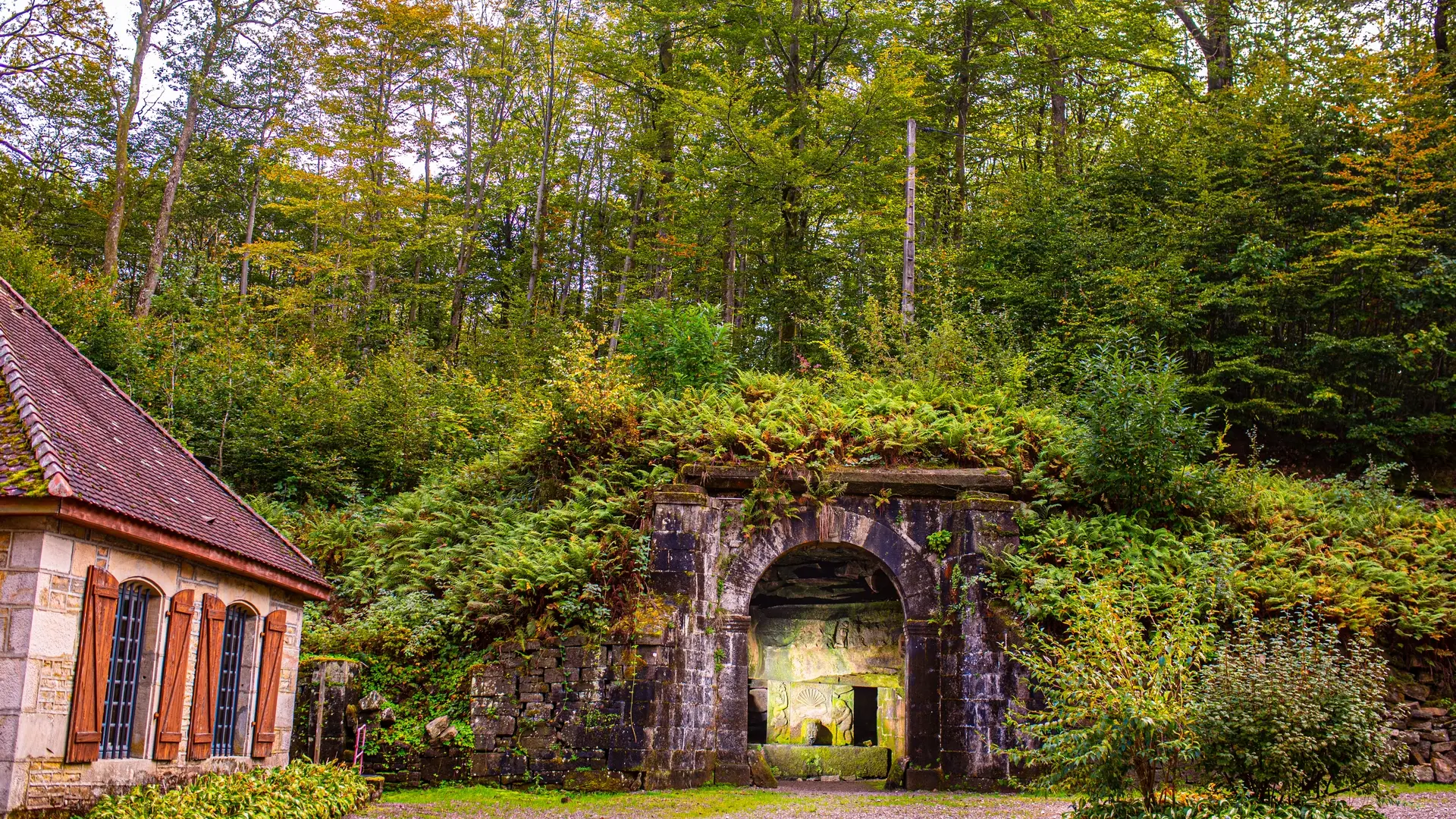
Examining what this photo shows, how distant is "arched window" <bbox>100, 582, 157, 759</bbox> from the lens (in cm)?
908

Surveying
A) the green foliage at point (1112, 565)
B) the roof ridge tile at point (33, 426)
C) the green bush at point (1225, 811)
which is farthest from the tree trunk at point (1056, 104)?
the roof ridge tile at point (33, 426)

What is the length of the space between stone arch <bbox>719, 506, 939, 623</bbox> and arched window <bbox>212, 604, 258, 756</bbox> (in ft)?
19.7

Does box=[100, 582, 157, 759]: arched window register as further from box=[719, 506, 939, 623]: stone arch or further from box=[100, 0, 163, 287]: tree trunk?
box=[100, 0, 163, 287]: tree trunk

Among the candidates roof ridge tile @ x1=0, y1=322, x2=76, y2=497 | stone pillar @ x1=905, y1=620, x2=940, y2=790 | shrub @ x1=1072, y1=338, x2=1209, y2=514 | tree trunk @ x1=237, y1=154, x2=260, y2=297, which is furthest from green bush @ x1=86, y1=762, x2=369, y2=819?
tree trunk @ x1=237, y1=154, x2=260, y2=297

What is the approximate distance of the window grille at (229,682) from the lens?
10859mm

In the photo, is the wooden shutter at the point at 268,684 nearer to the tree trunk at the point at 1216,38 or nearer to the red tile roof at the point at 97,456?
the red tile roof at the point at 97,456

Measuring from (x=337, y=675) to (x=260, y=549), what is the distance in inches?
107

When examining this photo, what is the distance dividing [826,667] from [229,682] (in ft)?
32.8

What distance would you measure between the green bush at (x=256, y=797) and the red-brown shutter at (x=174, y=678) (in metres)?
0.46

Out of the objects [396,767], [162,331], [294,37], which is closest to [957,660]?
[396,767]

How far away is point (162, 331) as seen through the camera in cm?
2173

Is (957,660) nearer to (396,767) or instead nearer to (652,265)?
(396,767)

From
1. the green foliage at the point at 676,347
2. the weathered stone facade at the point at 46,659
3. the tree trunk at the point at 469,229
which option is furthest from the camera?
the tree trunk at the point at 469,229

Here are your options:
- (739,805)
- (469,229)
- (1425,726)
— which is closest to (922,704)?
(739,805)
